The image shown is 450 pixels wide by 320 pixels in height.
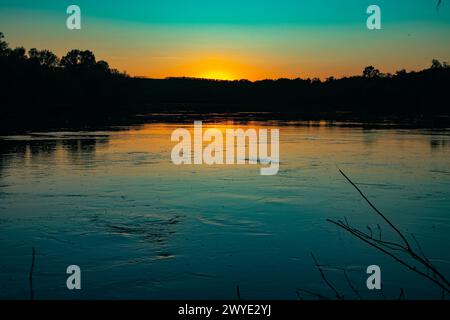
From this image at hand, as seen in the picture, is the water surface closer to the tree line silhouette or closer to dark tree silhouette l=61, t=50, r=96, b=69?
the tree line silhouette

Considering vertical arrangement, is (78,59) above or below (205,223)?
above

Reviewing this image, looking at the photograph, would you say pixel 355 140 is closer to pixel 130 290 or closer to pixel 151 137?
pixel 151 137

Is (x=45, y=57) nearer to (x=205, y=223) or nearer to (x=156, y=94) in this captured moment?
(x=156, y=94)

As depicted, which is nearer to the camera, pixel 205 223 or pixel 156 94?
pixel 205 223

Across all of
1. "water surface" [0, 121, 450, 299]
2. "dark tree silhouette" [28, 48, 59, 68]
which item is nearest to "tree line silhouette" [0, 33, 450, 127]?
"dark tree silhouette" [28, 48, 59, 68]

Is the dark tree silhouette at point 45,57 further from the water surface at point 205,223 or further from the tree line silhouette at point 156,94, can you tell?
the water surface at point 205,223

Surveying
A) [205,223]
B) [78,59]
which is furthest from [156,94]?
[205,223]

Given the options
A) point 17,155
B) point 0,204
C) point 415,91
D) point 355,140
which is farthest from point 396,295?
point 415,91

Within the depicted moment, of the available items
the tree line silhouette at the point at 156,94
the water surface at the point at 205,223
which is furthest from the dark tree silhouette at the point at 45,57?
the water surface at the point at 205,223

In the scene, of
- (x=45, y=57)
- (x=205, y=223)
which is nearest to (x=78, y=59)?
(x=45, y=57)

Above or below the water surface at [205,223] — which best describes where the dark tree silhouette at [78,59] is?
above

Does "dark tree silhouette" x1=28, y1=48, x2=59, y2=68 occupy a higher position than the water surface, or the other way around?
"dark tree silhouette" x1=28, y1=48, x2=59, y2=68

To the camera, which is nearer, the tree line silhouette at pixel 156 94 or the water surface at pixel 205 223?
the water surface at pixel 205 223

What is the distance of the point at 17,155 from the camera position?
1797cm
